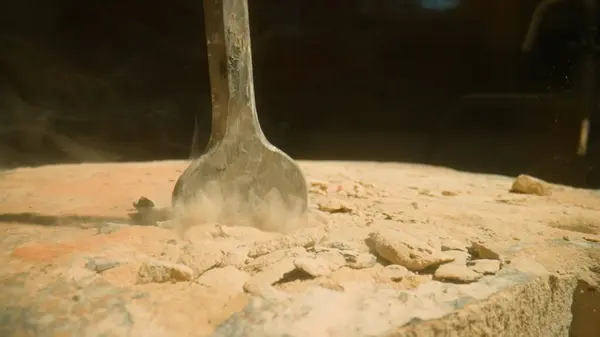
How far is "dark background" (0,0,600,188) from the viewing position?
2.06m

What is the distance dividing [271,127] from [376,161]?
508 mm

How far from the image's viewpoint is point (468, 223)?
1096 millimetres

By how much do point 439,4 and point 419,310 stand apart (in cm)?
165

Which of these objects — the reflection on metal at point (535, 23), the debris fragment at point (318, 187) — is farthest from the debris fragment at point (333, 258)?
the reflection on metal at point (535, 23)

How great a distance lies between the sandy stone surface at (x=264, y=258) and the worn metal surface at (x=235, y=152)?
69 mm

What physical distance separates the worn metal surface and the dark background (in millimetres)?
1164

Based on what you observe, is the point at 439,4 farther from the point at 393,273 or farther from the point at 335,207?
the point at 393,273

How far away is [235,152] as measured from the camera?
104 centimetres

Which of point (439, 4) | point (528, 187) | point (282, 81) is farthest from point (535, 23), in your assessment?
point (282, 81)

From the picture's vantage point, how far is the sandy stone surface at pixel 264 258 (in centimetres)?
69

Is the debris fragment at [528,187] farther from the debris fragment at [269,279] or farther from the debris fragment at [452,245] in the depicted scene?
the debris fragment at [269,279]

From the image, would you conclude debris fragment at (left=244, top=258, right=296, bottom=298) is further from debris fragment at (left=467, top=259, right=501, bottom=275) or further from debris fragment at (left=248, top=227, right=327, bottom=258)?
debris fragment at (left=467, top=259, right=501, bottom=275)

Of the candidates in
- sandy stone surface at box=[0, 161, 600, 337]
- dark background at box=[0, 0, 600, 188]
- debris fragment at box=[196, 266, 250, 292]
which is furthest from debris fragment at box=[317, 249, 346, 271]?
dark background at box=[0, 0, 600, 188]

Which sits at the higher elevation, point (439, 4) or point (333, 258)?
point (439, 4)
